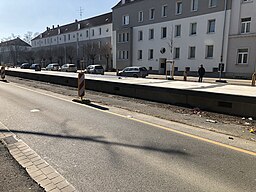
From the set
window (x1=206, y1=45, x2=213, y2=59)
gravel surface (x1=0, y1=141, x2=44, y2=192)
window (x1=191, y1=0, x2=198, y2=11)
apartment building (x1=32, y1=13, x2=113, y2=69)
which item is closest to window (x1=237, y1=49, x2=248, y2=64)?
window (x1=206, y1=45, x2=213, y2=59)

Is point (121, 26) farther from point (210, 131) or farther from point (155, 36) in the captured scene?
point (210, 131)

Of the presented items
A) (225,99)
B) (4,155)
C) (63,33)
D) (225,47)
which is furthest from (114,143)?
(63,33)

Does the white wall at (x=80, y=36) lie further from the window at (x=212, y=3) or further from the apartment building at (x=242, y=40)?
the apartment building at (x=242, y=40)

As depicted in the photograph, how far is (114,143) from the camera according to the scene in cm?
531

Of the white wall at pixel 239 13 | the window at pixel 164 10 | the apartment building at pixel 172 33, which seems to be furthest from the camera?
the window at pixel 164 10

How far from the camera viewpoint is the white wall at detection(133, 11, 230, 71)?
3170cm

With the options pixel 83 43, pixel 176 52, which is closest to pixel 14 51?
pixel 83 43

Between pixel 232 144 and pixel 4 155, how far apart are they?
499 centimetres

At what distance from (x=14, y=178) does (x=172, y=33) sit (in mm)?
37467

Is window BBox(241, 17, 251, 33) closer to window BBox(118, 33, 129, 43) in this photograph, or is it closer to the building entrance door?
the building entrance door

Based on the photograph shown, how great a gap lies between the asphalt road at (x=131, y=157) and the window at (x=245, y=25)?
27976mm

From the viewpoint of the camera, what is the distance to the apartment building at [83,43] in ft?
191

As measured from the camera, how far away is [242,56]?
29438 mm

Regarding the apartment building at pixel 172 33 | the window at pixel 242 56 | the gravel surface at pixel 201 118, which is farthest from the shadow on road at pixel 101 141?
the window at pixel 242 56
